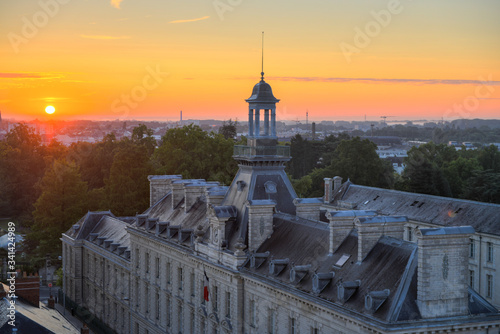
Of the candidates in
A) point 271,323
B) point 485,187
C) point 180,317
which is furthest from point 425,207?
point 271,323

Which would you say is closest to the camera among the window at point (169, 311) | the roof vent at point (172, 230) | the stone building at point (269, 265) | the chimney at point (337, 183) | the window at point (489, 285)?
the stone building at point (269, 265)

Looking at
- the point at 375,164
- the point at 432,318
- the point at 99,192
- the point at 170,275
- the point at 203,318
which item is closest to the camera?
the point at 432,318

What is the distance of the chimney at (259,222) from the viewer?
45312mm

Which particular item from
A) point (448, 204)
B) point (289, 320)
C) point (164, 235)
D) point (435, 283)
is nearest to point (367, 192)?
point (448, 204)

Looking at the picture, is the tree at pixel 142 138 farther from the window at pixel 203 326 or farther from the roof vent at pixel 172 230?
the window at pixel 203 326

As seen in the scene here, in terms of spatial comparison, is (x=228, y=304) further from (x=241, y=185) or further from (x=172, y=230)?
(x=172, y=230)

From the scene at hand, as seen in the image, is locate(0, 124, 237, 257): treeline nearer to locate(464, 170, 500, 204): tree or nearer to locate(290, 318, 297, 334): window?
locate(464, 170, 500, 204): tree

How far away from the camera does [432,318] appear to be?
3180cm

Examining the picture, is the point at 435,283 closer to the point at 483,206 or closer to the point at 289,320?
the point at 289,320

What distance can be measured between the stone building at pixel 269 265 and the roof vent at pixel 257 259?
62 millimetres

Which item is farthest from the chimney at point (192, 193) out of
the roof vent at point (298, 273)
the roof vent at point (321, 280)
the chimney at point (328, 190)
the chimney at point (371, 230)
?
the chimney at point (328, 190)

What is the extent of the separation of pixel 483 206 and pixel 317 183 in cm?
5134

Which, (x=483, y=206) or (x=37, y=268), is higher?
(x=483, y=206)

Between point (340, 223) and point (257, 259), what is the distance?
6770mm
